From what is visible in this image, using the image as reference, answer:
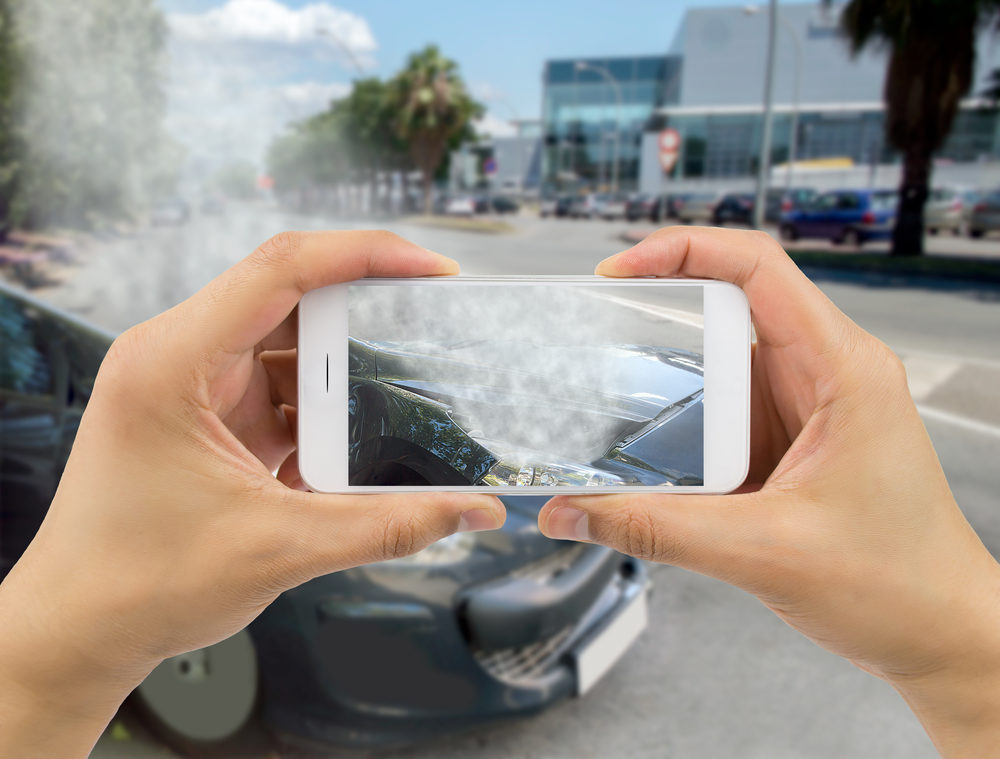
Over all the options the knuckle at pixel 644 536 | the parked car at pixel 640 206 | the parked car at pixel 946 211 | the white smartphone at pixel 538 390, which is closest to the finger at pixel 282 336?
the white smartphone at pixel 538 390

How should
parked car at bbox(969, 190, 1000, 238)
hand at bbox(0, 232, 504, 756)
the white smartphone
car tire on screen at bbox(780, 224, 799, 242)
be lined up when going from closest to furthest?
hand at bbox(0, 232, 504, 756)
the white smartphone
car tire on screen at bbox(780, 224, 799, 242)
parked car at bbox(969, 190, 1000, 238)

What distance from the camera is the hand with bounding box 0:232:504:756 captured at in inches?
42.9

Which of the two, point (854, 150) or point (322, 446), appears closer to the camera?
point (322, 446)

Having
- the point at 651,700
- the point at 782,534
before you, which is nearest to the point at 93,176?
the point at 651,700

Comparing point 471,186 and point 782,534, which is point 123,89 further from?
point 471,186

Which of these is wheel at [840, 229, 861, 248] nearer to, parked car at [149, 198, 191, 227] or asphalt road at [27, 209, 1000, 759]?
asphalt road at [27, 209, 1000, 759]

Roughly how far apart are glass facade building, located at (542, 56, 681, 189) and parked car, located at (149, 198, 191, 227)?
3655cm

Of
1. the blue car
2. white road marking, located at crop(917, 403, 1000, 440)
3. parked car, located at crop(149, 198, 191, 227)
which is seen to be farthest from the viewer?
the blue car

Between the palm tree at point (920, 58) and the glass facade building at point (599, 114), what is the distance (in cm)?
3062

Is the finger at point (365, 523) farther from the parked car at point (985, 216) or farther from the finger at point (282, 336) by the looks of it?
the parked car at point (985, 216)

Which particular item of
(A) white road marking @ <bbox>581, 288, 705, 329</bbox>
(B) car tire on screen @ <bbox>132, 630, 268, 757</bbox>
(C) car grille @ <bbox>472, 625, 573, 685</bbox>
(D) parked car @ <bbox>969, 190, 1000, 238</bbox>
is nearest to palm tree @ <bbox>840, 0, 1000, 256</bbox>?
(D) parked car @ <bbox>969, 190, 1000, 238</bbox>

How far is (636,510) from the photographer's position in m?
1.22

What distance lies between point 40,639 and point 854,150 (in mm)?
49956

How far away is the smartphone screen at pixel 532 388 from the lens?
4.30 feet
